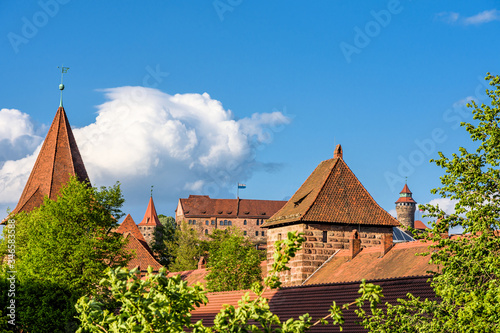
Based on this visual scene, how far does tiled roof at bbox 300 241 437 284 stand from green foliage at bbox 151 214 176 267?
60836mm

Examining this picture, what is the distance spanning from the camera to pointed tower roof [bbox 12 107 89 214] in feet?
166

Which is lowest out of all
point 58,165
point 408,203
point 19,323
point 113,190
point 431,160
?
point 19,323

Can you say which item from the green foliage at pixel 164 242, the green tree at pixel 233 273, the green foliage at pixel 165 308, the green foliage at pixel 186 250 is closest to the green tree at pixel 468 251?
the green foliage at pixel 165 308

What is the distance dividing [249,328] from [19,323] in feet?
103

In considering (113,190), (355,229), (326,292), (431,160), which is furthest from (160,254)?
(431,160)

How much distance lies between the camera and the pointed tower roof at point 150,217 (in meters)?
124

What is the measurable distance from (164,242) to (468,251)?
8855 centimetres

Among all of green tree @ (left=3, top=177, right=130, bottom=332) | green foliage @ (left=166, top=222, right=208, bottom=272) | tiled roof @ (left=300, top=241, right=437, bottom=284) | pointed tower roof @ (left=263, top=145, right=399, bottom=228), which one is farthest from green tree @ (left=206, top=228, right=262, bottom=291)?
green foliage @ (left=166, top=222, right=208, bottom=272)

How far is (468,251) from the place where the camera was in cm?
1247

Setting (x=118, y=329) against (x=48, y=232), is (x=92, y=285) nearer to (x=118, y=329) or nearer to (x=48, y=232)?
(x=48, y=232)

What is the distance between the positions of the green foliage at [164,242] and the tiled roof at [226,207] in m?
5.59

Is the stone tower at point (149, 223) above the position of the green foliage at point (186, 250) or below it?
above

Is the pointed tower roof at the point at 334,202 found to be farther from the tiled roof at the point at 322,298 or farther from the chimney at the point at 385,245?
the tiled roof at the point at 322,298

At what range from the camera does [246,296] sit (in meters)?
7.25
